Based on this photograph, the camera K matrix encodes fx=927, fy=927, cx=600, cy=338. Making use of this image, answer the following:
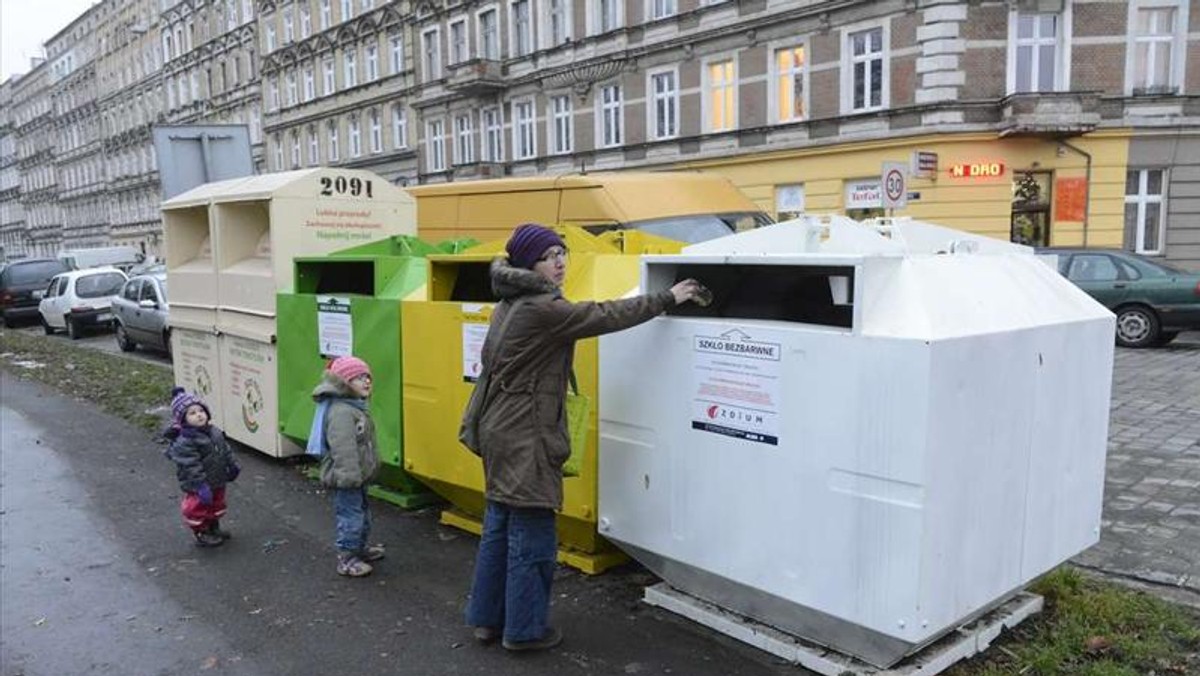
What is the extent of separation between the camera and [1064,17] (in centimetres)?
2092

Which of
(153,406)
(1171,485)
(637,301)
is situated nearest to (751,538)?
(637,301)

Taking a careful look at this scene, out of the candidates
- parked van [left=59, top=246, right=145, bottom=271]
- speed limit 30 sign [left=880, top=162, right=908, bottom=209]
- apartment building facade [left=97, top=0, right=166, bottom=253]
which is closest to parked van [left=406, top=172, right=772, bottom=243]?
speed limit 30 sign [left=880, top=162, right=908, bottom=209]

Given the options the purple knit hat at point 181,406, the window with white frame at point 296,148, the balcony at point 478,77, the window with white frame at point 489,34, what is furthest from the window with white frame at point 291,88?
the purple knit hat at point 181,406

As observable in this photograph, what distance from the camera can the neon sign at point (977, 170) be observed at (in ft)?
69.3

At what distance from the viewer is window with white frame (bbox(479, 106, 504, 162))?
3316 centimetres

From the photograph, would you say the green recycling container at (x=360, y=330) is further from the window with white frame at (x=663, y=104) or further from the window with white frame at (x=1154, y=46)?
the window with white frame at (x=663, y=104)

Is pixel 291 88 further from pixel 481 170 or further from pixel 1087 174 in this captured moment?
pixel 1087 174

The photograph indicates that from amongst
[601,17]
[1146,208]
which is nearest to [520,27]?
[601,17]

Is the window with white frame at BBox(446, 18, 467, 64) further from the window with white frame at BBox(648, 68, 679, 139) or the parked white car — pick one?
the parked white car

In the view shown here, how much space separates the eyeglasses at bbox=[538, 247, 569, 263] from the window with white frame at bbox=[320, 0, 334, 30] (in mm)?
43134

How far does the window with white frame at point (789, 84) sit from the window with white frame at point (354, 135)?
23.3m

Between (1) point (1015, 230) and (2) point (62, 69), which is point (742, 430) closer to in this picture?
(1) point (1015, 230)

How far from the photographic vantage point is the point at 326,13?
43188mm

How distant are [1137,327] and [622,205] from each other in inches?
346
